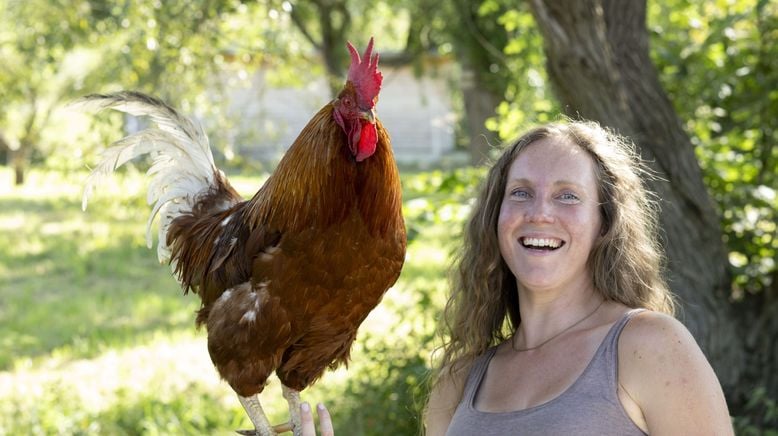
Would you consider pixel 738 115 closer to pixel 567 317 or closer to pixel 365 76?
pixel 567 317

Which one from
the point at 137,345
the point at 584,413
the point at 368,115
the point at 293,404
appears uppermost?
the point at 368,115

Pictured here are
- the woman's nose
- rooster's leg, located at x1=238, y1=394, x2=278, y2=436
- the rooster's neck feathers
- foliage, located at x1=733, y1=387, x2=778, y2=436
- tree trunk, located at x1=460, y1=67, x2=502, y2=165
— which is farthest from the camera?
tree trunk, located at x1=460, y1=67, x2=502, y2=165

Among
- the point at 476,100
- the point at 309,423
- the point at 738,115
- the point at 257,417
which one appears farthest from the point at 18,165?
the point at 309,423

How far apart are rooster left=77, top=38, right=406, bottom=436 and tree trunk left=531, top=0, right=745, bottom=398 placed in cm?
154

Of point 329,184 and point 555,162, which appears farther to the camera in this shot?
point 329,184

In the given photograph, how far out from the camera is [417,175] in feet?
19.0

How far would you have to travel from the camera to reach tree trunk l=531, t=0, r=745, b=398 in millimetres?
3686

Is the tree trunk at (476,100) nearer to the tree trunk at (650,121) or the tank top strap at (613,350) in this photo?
the tree trunk at (650,121)

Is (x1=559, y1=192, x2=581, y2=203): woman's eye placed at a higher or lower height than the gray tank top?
higher

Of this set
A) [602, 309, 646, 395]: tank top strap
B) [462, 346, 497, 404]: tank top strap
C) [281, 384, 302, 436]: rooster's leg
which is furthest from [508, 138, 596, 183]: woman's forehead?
[281, 384, 302, 436]: rooster's leg

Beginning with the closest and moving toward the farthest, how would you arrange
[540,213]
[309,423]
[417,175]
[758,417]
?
[309,423], [540,213], [758,417], [417,175]

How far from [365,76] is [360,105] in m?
0.09

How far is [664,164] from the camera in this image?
12.6 ft

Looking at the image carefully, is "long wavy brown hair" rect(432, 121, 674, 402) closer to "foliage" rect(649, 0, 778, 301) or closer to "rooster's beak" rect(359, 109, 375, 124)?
"rooster's beak" rect(359, 109, 375, 124)
